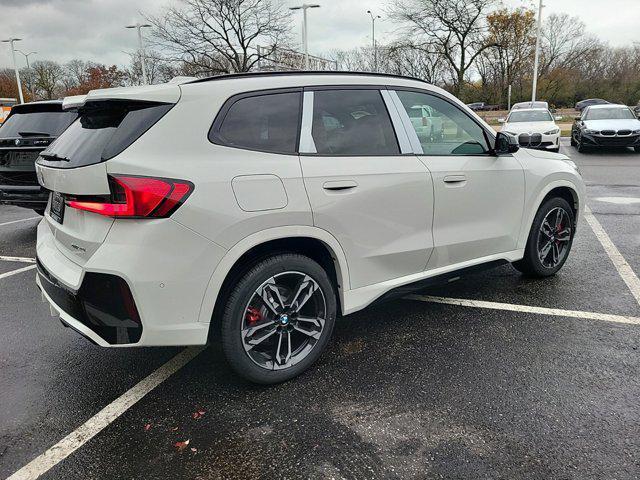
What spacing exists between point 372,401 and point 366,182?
4.22 feet

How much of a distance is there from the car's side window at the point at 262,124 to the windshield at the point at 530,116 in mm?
15438

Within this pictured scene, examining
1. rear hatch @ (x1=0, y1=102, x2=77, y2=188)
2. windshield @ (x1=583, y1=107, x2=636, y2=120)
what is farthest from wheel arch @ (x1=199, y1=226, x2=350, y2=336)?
windshield @ (x1=583, y1=107, x2=636, y2=120)

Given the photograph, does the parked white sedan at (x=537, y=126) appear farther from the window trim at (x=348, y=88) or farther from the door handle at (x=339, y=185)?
the door handle at (x=339, y=185)

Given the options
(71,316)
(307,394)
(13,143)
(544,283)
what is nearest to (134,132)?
(71,316)

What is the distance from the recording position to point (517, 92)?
1972 inches

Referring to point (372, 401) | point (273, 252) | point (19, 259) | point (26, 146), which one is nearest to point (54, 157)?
point (273, 252)

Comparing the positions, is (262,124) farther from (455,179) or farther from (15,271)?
(15,271)

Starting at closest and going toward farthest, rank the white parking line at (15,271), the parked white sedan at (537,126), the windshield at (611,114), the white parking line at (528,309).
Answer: the white parking line at (528,309), the white parking line at (15,271), the parked white sedan at (537,126), the windshield at (611,114)

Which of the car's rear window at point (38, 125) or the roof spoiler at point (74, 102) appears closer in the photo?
the roof spoiler at point (74, 102)

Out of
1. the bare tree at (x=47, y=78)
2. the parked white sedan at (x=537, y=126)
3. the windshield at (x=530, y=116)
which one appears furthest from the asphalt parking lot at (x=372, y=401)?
the bare tree at (x=47, y=78)

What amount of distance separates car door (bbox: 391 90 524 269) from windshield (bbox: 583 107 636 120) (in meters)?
14.9

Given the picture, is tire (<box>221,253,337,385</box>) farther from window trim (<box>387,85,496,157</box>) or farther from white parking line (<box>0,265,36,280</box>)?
white parking line (<box>0,265,36,280</box>)

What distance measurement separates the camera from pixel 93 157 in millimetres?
2568

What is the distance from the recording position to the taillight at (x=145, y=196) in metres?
2.40
